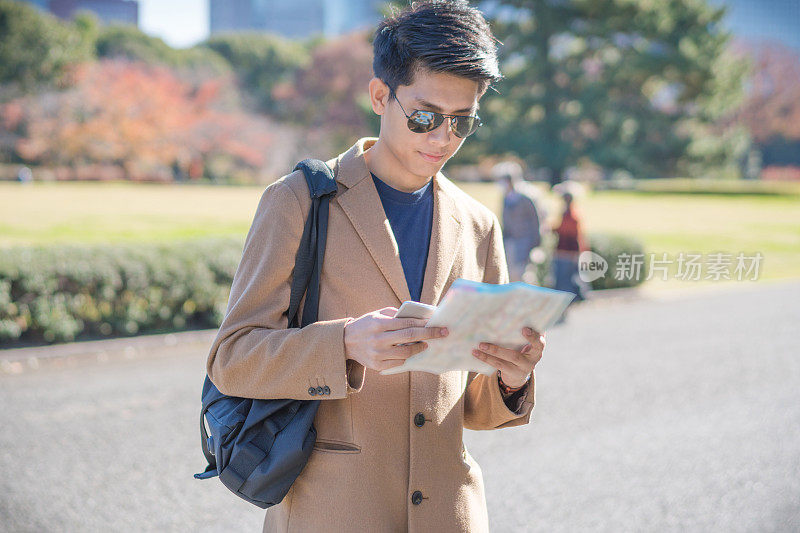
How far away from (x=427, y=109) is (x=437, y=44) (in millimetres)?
135

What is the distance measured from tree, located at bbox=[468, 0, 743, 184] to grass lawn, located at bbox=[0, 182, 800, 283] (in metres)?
2.71

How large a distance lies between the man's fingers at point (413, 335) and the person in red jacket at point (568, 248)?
870 cm

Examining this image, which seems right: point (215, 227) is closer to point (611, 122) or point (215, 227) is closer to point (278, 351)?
point (611, 122)

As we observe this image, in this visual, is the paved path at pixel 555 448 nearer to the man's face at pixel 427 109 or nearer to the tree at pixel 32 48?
the man's face at pixel 427 109

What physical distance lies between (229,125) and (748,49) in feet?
144

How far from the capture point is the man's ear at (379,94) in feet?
5.67

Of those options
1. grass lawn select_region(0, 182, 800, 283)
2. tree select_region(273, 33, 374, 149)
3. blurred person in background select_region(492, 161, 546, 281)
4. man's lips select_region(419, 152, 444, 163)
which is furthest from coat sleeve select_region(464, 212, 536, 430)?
tree select_region(273, 33, 374, 149)

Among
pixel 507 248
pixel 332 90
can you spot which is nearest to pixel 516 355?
pixel 507 248

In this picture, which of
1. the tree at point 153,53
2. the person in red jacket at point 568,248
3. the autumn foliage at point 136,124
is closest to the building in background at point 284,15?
the tree at point 153,53

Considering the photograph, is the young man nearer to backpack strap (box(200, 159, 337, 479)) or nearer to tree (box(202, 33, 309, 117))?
backpack strap (box(200, 159, 337, 479))

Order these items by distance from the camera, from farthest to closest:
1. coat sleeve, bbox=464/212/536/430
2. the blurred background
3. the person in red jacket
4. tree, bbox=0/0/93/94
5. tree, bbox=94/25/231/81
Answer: tree, bbox=94/25/231/81 → tree, bbox=0/0/93/94 → the person in red jacket → the blurred background → coat sleeve, bbox=464/212/536/430

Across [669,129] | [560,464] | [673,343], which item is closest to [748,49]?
[669,129]

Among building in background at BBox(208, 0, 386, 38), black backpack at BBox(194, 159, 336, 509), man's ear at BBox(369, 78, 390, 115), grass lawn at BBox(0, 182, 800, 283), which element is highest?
building in background at BBox(208, 0, 386, 38)

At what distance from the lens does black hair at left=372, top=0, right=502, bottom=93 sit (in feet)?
5.28
